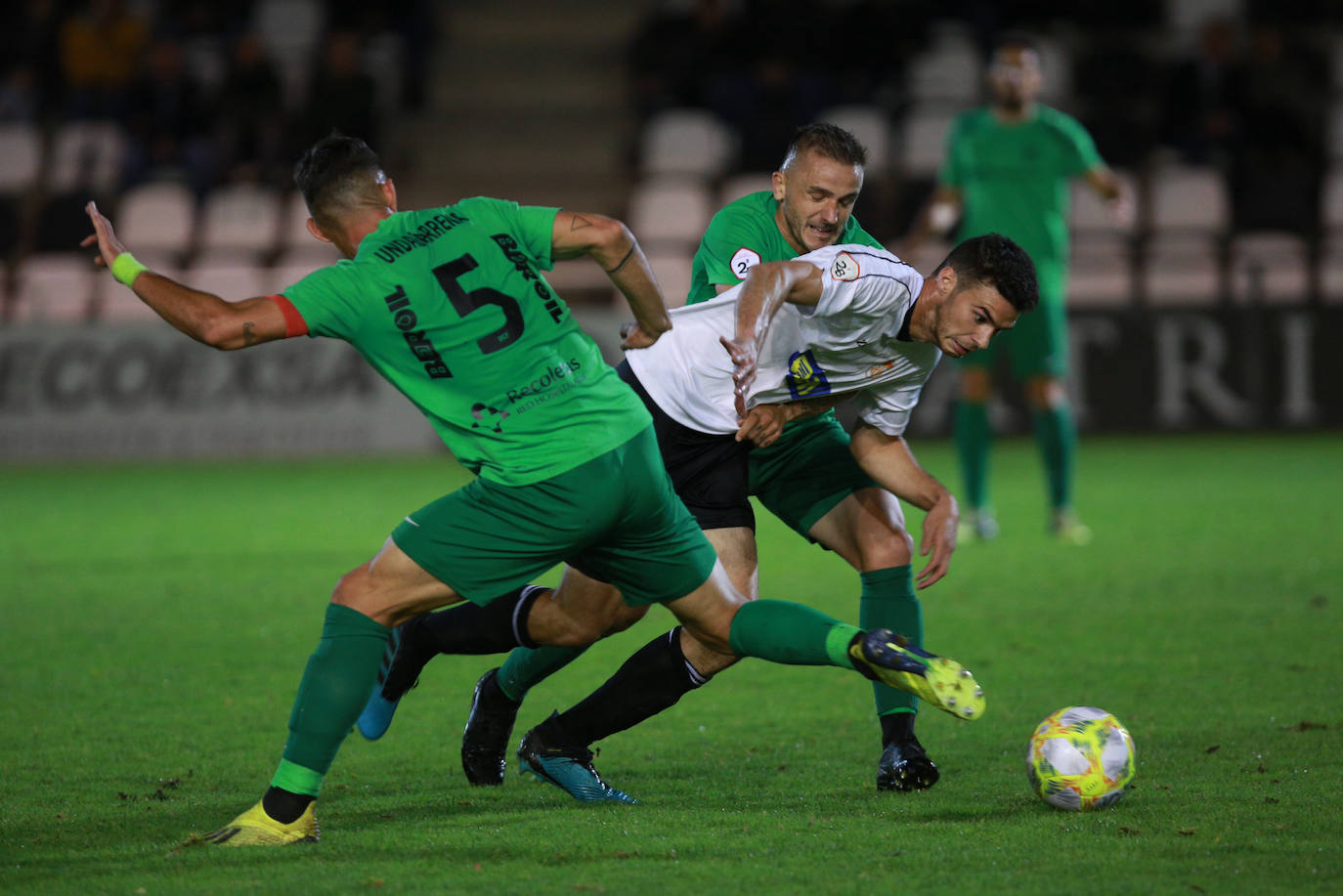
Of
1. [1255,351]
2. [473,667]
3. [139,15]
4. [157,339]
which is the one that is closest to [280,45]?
[139,15]

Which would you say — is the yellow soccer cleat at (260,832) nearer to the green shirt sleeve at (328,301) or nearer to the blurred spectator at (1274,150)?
the green shirt sleeve at (328,301)

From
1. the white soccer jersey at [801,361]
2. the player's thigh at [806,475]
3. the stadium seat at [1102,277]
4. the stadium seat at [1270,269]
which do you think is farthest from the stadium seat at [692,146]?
the white soccer jersey at [801,361]

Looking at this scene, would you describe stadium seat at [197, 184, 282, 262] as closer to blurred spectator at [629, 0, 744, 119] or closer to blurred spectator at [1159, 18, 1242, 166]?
blurred spectator at [629, 0, 744, 119]

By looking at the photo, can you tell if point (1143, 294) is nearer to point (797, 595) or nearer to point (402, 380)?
point (797, 595)

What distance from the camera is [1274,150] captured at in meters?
15.1

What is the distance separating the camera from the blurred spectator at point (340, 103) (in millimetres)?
15719

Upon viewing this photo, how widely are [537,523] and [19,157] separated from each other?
14734mm

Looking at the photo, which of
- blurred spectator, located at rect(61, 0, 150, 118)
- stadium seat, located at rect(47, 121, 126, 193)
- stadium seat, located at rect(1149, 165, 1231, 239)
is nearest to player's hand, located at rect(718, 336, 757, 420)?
stadium seat, located at rect(1149, 165, 1231, 239)

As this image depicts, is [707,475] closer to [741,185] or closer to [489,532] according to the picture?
[489,532]

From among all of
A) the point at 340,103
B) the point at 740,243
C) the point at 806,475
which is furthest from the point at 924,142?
the point at 806,475

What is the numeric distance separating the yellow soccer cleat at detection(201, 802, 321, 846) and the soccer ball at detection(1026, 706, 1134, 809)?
1696 millimetres

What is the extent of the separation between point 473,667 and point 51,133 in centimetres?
1314

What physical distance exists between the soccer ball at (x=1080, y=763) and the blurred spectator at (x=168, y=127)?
13756 mm

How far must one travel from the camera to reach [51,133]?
17.0 metres
